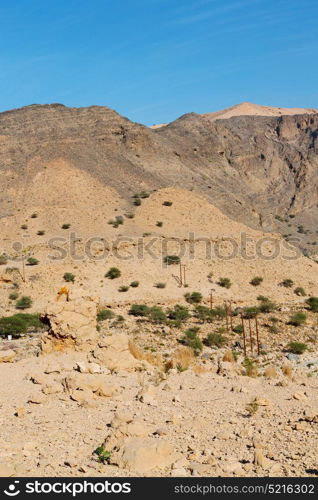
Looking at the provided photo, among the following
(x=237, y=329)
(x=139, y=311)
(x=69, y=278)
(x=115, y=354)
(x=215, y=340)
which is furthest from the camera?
(x=69, y=278)

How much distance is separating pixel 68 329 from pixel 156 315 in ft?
52.9

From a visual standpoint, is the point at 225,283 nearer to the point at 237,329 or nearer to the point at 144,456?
the point at 237,329

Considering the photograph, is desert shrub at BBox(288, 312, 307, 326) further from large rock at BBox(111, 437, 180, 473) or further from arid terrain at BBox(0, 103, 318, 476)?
large rock at BBox(111, 437, 180, 473)

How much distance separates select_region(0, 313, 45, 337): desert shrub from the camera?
2523cm

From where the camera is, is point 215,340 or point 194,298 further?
point 194,298

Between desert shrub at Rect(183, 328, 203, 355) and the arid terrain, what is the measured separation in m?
0.17

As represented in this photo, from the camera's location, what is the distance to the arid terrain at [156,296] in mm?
8328

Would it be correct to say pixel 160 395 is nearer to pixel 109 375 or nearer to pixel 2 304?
pixel 109 375

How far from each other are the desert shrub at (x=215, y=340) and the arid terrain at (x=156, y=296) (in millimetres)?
94

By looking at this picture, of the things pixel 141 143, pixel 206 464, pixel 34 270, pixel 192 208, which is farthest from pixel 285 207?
pixel 206 464

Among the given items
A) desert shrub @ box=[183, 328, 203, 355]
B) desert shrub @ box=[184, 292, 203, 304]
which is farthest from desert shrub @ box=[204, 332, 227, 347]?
desert shrub @ box=[184, 292, 203, 304]

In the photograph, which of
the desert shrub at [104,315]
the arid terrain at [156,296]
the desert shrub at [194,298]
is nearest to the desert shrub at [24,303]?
the arid terrain at [156,296]

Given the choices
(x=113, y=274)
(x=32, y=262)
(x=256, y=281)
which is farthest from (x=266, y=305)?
(x=32, y=262)

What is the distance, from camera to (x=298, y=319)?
29.5 metres
